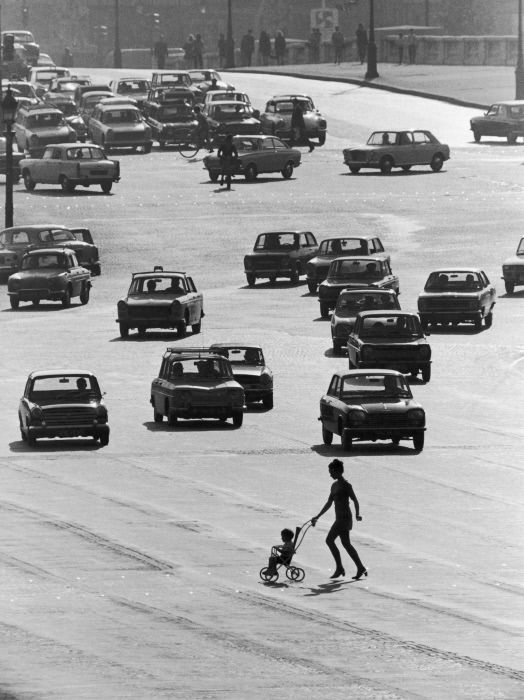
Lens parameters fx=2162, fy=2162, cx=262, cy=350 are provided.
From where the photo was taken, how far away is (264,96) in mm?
92000

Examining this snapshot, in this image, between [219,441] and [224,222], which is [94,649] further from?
[224,222]

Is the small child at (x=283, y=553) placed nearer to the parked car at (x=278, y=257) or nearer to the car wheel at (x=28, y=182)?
the parked car at (x=278, y=257)

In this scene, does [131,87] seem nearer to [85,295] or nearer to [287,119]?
[287,119]

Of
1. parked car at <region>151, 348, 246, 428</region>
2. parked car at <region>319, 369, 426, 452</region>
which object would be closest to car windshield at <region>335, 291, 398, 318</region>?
parked car at <region>151, 348, 246, 428</region>

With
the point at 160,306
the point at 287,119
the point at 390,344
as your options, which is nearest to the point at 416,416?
the point at 390,344

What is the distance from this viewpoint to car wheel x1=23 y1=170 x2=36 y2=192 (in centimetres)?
7000

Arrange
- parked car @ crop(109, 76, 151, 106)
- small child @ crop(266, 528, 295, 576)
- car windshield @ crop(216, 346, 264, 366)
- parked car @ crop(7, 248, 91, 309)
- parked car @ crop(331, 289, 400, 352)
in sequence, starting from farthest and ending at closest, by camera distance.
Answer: parked car @ crop(109, 76, 151, 106), parked car @ crop(7, 248, 91, 309), parked car @ crop(331, 289, 400, 352), car windshield @ crop(216, 346, 264, 366), small child @ crop(266, 528, 295, 576)

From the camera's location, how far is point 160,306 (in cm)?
4369

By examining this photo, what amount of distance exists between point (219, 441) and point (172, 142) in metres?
49.8

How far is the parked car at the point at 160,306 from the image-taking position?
43.6 meters

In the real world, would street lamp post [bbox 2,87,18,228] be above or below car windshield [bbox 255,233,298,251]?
above

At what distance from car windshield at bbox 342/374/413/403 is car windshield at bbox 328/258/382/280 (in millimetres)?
14925

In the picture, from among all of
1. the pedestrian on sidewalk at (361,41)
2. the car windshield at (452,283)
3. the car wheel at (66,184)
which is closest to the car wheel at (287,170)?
the car wheel at (66,184)

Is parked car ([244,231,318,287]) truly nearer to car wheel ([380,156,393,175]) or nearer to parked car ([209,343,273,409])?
parked car ([209,343,273,409])
